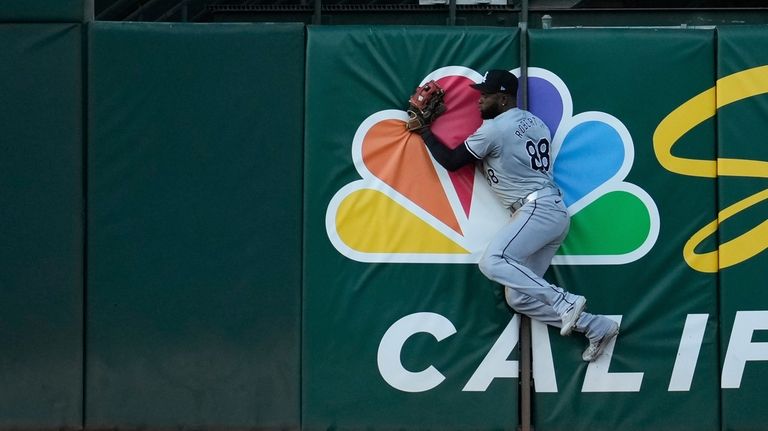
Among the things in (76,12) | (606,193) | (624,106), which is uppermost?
(76,12)

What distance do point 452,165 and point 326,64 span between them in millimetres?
936

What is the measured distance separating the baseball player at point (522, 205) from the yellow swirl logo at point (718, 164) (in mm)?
663

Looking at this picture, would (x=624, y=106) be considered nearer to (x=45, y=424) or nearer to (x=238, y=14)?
(x=45, y=424)

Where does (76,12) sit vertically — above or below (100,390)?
above

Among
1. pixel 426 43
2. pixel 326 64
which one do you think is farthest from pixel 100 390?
pixel 426 43

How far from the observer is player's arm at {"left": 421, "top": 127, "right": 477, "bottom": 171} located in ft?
18.6

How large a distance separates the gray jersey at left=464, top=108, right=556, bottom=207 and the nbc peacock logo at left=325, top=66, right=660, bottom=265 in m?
0.14

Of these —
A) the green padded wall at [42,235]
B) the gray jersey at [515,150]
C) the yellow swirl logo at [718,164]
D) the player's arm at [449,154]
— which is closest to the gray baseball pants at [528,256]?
the gray jersey at [515,150]

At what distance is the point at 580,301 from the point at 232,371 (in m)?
2.01

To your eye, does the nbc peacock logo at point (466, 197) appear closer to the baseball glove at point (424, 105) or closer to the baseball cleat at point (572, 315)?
the baseball glove at point (424, 105)

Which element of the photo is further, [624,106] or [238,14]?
[238,14]

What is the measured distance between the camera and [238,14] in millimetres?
10289

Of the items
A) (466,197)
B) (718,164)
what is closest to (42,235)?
(466,197)

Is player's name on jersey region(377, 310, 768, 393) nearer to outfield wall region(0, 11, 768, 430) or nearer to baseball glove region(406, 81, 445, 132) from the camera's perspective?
outfield wall region(0, 11, 768, 430)
